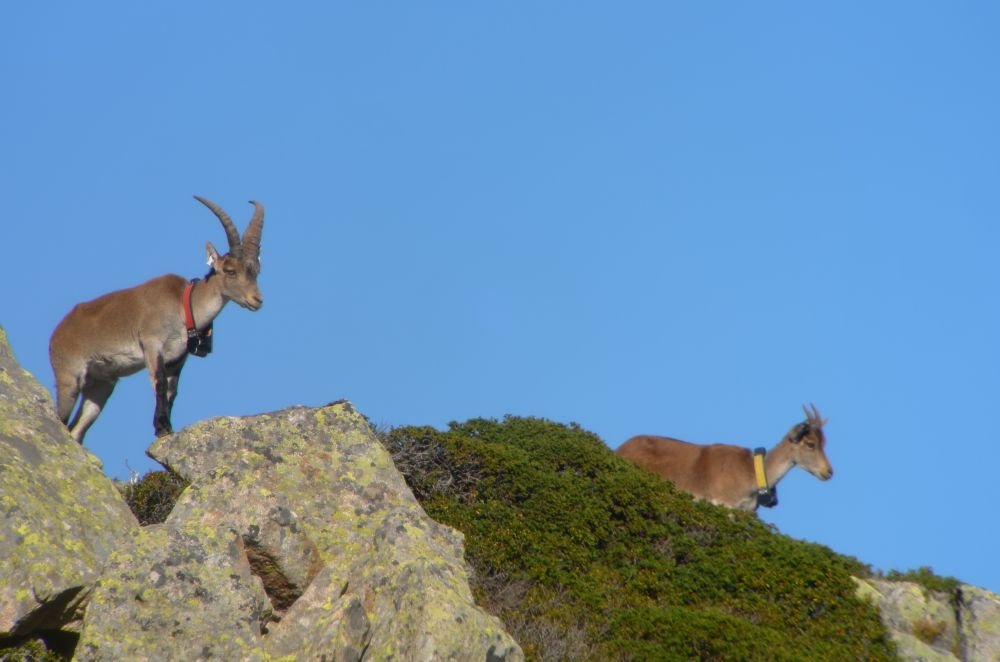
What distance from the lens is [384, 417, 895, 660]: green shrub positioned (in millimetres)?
12172

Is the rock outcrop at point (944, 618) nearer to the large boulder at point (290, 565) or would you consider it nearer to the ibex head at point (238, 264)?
the large boulder at point (290, 565)

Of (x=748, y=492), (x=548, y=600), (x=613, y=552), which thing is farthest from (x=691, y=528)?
(x=748, y=492)

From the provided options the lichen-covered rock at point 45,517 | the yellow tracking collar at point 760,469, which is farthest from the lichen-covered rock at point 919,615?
the lichen-covered rock at point 45,517

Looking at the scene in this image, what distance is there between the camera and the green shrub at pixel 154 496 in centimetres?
1234

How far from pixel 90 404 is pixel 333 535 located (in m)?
6.96

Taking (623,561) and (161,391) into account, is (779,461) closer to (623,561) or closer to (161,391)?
(623,561)

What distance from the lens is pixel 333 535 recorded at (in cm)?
998

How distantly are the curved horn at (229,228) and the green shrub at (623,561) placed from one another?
124 inches

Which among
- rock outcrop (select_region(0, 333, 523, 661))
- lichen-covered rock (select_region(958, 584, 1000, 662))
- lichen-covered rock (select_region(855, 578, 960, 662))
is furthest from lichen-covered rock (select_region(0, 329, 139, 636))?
lichen-covered rock (select_region(958, 584, 1000, 662))

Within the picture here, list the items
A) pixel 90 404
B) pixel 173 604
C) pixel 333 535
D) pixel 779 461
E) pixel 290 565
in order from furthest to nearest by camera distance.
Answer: pixel 779 461
pixel 90 404
pixel 333 535
pixel 290 565
pixel 173 604

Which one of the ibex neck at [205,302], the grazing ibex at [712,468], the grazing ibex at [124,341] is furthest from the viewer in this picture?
the grazing ibex at [712,468]

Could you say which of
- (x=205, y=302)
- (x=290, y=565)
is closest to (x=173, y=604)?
(x=290, y=565)

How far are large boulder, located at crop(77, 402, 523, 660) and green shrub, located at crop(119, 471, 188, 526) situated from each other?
132cm

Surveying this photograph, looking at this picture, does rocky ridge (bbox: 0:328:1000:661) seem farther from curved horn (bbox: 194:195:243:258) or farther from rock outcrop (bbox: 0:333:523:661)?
curved horn (bbox: 194:195:243:258)
